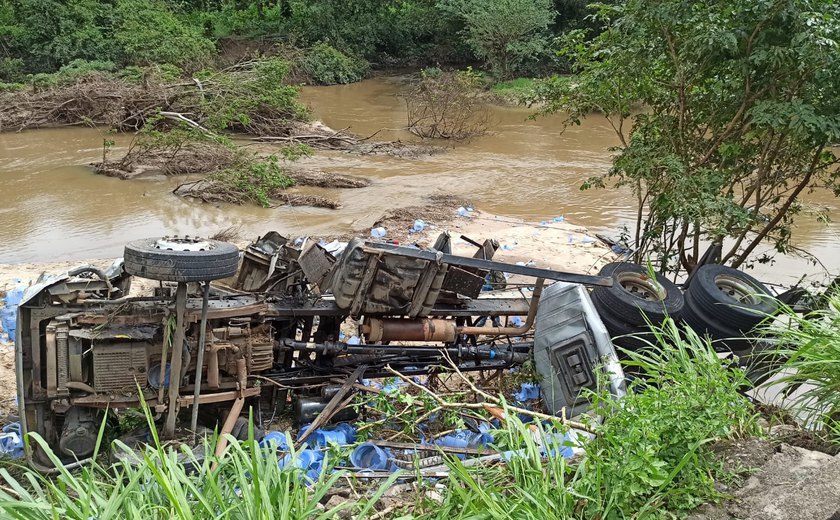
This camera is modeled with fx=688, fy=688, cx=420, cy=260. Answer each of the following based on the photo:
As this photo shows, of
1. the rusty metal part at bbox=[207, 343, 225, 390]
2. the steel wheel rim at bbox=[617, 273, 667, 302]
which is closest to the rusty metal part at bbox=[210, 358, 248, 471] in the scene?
the rusty metal part at bbox=[207, 343, 225, 390]

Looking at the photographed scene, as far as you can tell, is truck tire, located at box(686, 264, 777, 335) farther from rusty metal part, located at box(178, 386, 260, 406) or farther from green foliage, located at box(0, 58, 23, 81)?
A: green foliage, located at box(0, 58, 23, 81)

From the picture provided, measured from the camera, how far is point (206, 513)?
254 cm

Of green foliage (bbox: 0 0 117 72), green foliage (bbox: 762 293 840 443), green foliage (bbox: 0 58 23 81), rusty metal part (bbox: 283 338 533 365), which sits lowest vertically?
rusty metal part (bbox: 283 338 533 365)

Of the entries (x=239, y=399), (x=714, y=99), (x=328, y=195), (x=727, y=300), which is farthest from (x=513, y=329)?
(x=328, y=195)

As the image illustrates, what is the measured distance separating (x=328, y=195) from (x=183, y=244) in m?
10.1

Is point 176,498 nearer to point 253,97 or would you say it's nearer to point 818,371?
point 818,371

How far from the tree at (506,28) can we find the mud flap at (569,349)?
23474mm

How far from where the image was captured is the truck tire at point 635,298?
5.22 metres

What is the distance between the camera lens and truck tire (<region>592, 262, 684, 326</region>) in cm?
522

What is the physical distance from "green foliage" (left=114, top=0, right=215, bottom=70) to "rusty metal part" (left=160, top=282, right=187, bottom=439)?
1914cm

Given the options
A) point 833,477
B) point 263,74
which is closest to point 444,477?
point 833,477

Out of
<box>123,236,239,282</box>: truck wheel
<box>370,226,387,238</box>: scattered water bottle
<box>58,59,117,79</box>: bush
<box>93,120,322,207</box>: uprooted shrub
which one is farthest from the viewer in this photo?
<box>58,59,117,79</box>: bush

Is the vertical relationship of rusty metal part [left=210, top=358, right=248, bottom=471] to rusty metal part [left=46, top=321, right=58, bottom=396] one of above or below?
below

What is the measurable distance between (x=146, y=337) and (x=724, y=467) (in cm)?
358
